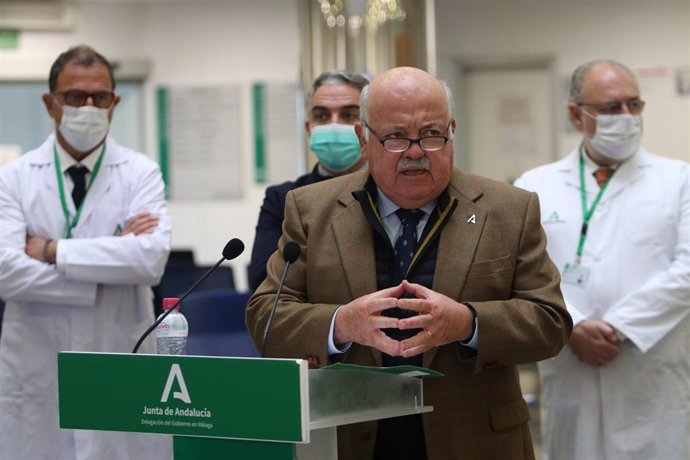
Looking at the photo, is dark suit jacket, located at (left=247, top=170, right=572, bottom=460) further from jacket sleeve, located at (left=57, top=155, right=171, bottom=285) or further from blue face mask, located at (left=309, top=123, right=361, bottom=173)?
jacket sleeve, located at (left=57, top=155, right=171, bottom=285)

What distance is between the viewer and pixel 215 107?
26.0 ft

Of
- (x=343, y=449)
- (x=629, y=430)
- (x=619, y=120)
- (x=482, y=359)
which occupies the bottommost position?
(x=629, y=430)

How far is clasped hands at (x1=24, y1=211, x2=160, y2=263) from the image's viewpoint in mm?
3520

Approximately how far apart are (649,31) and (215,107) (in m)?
3.25

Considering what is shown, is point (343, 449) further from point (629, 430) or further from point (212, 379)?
point (629, 430)

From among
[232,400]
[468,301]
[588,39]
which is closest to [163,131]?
[588,39]

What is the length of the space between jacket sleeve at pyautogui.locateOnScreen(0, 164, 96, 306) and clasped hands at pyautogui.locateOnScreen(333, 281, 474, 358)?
61.9 inches

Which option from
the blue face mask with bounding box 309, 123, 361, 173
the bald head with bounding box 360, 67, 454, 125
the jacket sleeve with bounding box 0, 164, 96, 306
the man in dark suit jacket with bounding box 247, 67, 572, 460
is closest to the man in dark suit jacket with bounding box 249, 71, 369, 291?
the blue face mask with bounding box 309, 123, 361, 173

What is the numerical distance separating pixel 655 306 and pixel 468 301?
50.7 inches

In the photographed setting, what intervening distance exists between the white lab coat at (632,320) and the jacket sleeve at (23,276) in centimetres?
165

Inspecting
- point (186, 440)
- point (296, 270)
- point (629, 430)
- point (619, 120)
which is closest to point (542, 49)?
point (619, 120)

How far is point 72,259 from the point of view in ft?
11.3

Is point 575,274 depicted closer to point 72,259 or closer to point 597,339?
point 597,339

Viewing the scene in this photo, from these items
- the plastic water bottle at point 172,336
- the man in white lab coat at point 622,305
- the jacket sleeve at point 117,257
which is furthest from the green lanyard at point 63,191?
the man in white lab coat at point 622,305
